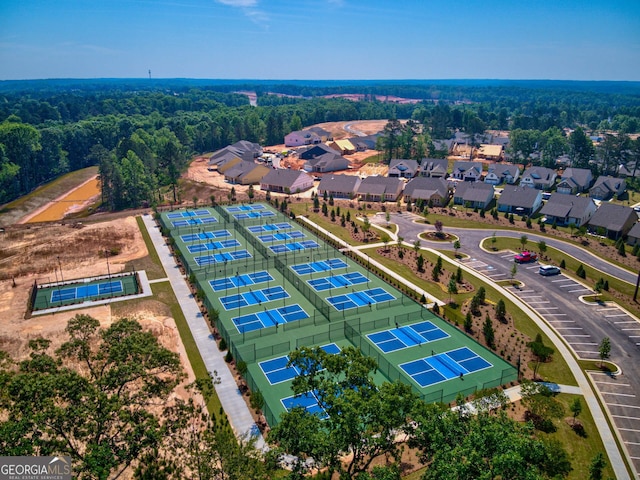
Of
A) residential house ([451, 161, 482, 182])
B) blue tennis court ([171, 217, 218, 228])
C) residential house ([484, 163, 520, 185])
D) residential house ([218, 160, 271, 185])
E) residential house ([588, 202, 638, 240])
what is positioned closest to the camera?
residential house ([588, 202, 638, 240])

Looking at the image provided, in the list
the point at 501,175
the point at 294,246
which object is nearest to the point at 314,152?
the point at 501,175

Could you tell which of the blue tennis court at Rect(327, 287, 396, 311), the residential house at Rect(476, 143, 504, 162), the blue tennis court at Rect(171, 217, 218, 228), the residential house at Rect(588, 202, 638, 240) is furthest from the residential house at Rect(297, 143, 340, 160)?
the blue tennis court at Rect(327, 287, 396, 311)

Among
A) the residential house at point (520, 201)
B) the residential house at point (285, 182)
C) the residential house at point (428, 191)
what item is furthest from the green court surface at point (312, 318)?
the residential house at point (520, 201)

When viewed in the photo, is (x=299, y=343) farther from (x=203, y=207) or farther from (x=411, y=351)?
(x=203, y=207)

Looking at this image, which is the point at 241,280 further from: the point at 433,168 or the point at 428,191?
the point at 433,168

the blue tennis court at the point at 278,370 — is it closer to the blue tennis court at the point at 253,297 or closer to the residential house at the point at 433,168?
the blue tennis court at the point at 253,297

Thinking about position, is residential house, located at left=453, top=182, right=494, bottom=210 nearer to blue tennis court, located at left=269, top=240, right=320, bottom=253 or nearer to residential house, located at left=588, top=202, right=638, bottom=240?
residential house, located at left=588, top=202, right=638, bottom=240
